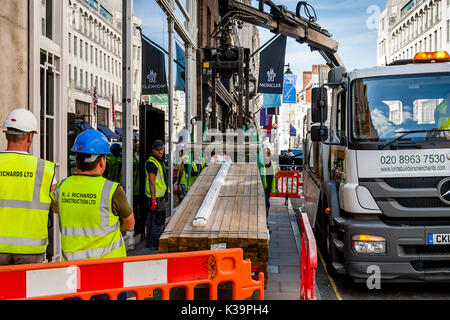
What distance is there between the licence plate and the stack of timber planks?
208 cm

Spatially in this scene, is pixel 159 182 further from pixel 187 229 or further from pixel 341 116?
pixel 341 116

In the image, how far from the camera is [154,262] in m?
3.12

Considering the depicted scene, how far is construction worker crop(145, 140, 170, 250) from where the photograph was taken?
7.64 m

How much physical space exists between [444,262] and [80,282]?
15.3 feet

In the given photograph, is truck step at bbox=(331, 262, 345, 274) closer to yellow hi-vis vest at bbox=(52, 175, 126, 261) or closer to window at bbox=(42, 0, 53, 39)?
yellow hi-vis vest at bbox=(52, 175, 126, 261)

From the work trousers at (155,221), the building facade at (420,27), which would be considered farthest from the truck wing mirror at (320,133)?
the building facade at (420,27)

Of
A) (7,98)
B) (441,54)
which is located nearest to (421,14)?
(441,54)

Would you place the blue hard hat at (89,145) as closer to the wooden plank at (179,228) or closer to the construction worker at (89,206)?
the construction worker at (89,206)

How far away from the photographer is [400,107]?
606 centimetres

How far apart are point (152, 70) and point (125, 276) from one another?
23.7ft

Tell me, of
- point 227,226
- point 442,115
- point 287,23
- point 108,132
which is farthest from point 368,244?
point 287,23

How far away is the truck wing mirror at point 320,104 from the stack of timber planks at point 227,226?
1476 mm

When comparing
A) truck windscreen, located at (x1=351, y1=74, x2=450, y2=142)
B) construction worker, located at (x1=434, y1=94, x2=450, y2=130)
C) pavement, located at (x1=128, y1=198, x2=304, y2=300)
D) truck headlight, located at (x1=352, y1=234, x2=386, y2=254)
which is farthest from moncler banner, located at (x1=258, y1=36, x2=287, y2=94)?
truck headlight, located at (x1=352, y1=234, x2=386, y2=254)
